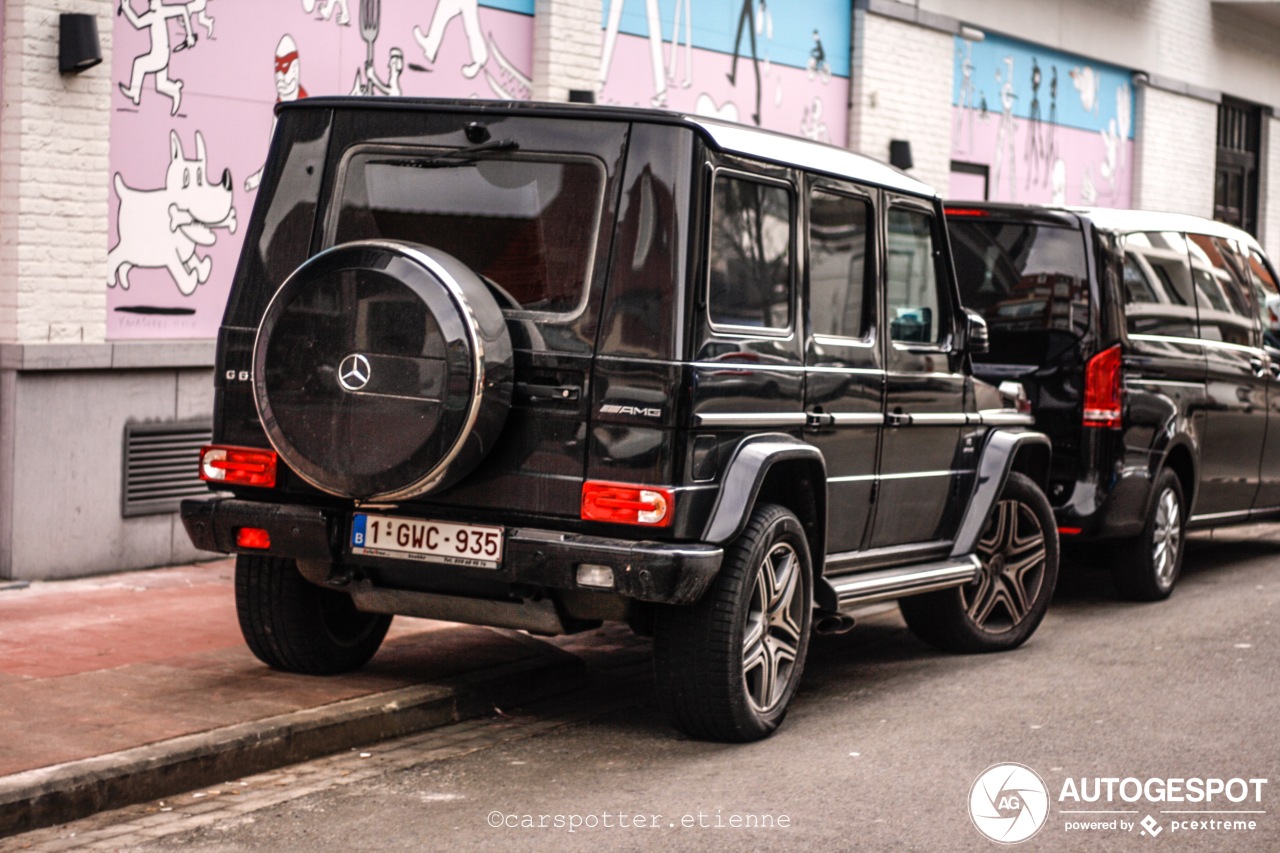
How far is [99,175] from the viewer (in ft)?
30.1

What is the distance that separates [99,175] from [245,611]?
3.49 meters

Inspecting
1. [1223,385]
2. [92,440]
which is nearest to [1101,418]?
[1223,385]

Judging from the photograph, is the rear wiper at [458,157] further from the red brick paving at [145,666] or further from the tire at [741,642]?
the red brick paving at [145,666]

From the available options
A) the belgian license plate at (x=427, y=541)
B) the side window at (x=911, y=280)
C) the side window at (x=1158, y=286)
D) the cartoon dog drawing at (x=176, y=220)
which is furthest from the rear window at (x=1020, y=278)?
the belgian license plate at (x=427, y=541)

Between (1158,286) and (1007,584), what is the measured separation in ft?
7.88

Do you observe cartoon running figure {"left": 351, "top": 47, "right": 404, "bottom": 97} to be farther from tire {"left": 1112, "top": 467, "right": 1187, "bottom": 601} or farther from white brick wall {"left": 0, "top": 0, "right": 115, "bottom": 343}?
tire {"left": 1112, "top": 467, "right": 1187, "bottom": 601}

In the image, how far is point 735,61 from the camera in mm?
14406

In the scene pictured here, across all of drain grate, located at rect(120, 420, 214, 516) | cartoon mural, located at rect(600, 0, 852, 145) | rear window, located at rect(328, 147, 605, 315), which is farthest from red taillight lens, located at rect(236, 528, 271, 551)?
cartoon mural, located at rect(600, 0, 852, 145)

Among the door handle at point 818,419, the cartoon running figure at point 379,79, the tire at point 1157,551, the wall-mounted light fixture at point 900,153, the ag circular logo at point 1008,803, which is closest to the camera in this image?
the ag circular logo at point 1008,803

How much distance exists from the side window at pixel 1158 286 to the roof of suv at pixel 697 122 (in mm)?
2830

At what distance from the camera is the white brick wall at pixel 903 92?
52.2 ft

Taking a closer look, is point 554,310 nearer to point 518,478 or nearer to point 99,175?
point 518,478

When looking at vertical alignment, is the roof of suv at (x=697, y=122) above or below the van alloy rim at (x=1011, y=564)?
above

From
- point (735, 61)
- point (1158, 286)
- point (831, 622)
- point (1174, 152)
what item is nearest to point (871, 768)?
point (831, 622)
